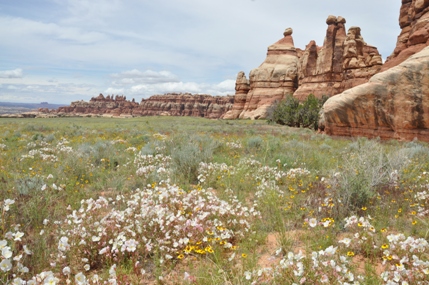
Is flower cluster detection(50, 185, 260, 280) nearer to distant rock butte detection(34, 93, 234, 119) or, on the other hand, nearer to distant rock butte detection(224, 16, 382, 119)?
distant rock butte detection(224, 16, 382, 119)

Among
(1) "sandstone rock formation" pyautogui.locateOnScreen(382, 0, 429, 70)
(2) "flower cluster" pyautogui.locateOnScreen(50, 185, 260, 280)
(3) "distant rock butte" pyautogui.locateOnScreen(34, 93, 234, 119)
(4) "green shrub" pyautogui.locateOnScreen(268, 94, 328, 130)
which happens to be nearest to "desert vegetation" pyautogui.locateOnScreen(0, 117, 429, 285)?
(2) "flower cluster" pyautogui.locateOnScreen(50, 185, 260, 280)

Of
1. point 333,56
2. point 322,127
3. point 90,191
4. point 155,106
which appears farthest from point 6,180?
point 155,106

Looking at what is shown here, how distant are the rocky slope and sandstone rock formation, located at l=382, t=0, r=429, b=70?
1109cm

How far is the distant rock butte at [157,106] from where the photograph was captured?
476 feet

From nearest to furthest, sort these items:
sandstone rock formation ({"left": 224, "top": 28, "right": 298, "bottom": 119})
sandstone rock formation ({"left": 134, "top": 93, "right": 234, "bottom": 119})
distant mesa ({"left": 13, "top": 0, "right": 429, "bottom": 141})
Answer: distant mesa ({"left": 13, "top": 0, "right": 429, "bottom": 141}) → sandstone rock formation ({"left": 224, "top": 28, "right": 298, "bottom": 119}) → sandstone rock formation ({"left": 134, "top": 93, "right": 234, "bottom": 119})

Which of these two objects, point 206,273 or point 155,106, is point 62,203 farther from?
point 155,106

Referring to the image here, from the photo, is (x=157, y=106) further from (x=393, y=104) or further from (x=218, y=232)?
(x=218, y=232)

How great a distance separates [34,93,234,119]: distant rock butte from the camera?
145 m

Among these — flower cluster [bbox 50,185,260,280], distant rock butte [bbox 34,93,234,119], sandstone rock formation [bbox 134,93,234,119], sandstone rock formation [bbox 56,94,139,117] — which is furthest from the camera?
sandstone rock formation [bbox 56,94,139,117]

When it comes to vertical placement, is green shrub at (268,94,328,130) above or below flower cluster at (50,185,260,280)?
above

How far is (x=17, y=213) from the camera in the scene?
454cm

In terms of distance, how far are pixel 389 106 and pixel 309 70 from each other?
46.6m

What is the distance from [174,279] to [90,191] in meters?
4.21

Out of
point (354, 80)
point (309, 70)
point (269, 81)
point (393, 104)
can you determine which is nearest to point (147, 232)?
point (393, 104)
